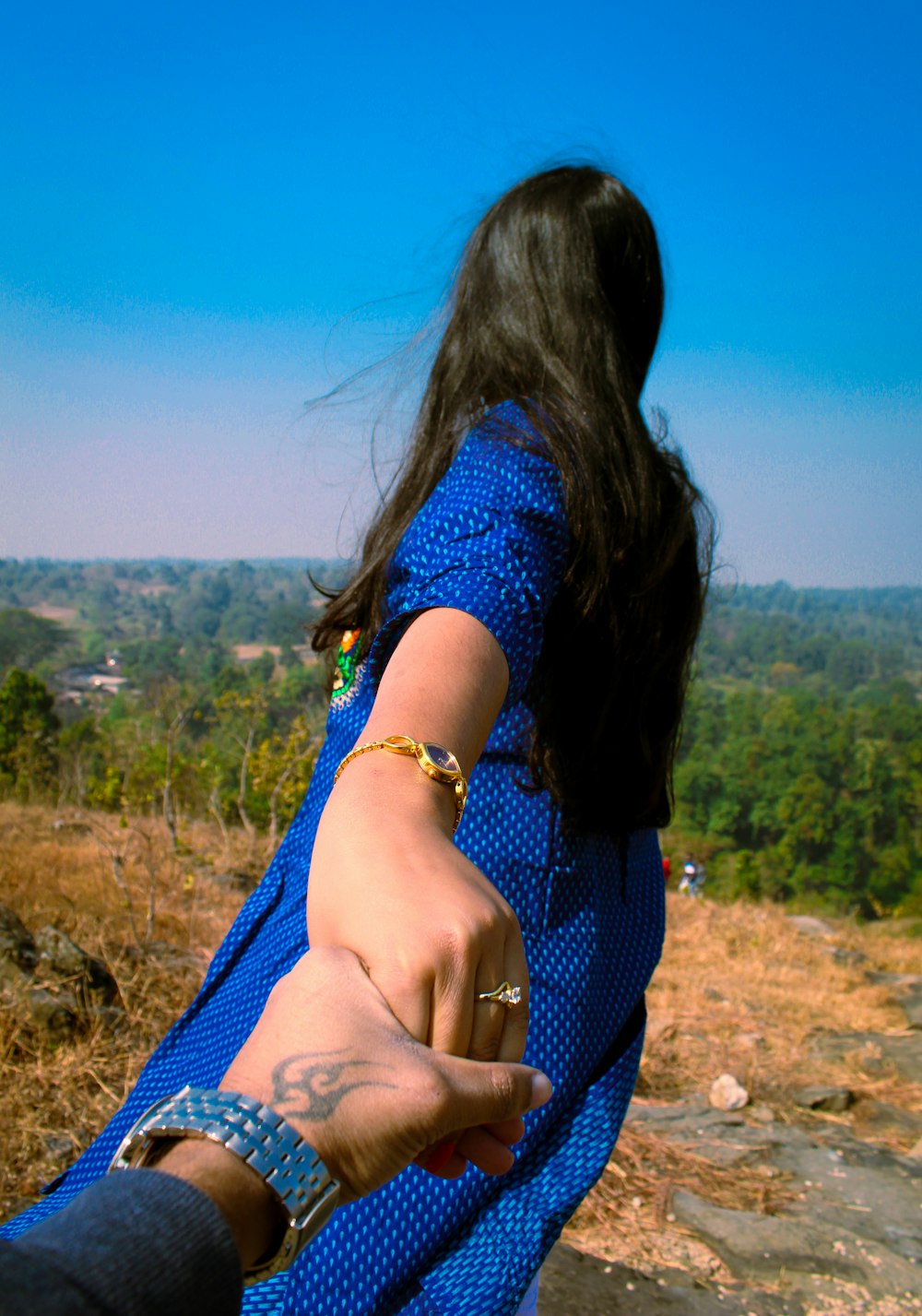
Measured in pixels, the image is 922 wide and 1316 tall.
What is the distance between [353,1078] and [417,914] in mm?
93

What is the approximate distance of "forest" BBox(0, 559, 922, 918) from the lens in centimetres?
700

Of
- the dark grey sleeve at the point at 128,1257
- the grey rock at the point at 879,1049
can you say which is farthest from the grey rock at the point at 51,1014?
the grey rock at the point at 879,1049

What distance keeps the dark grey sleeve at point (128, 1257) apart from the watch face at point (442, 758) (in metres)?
0.29

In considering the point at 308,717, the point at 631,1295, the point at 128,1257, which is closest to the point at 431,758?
the point at 128,1257

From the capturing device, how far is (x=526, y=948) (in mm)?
945

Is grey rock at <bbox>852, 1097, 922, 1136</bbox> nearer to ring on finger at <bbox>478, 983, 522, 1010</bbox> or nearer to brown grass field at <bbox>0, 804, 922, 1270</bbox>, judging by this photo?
brown grass field at <bbox>0, 804, 922, 1270</bbox>

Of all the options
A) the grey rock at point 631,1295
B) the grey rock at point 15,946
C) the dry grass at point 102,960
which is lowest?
the grey rock at point 631,1295

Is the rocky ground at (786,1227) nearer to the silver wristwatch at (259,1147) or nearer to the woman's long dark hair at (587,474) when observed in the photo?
the woman's long dark hair at (587,474)

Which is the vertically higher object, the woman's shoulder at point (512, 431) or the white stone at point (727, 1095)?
the woman's shoulder at point (512, 431)

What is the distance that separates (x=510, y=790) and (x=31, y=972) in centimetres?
274

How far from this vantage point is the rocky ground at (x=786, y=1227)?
7.86ft

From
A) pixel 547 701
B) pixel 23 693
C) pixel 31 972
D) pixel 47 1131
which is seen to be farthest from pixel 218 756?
pixel 23 693

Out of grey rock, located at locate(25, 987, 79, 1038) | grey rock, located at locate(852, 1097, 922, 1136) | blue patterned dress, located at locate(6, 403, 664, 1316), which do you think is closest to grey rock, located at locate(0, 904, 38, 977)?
grey rock, located at locate(25, 987, 79, 1038)

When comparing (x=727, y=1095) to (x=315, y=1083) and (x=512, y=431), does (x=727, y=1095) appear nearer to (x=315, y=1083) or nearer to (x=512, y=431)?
(x=512, y=431)
